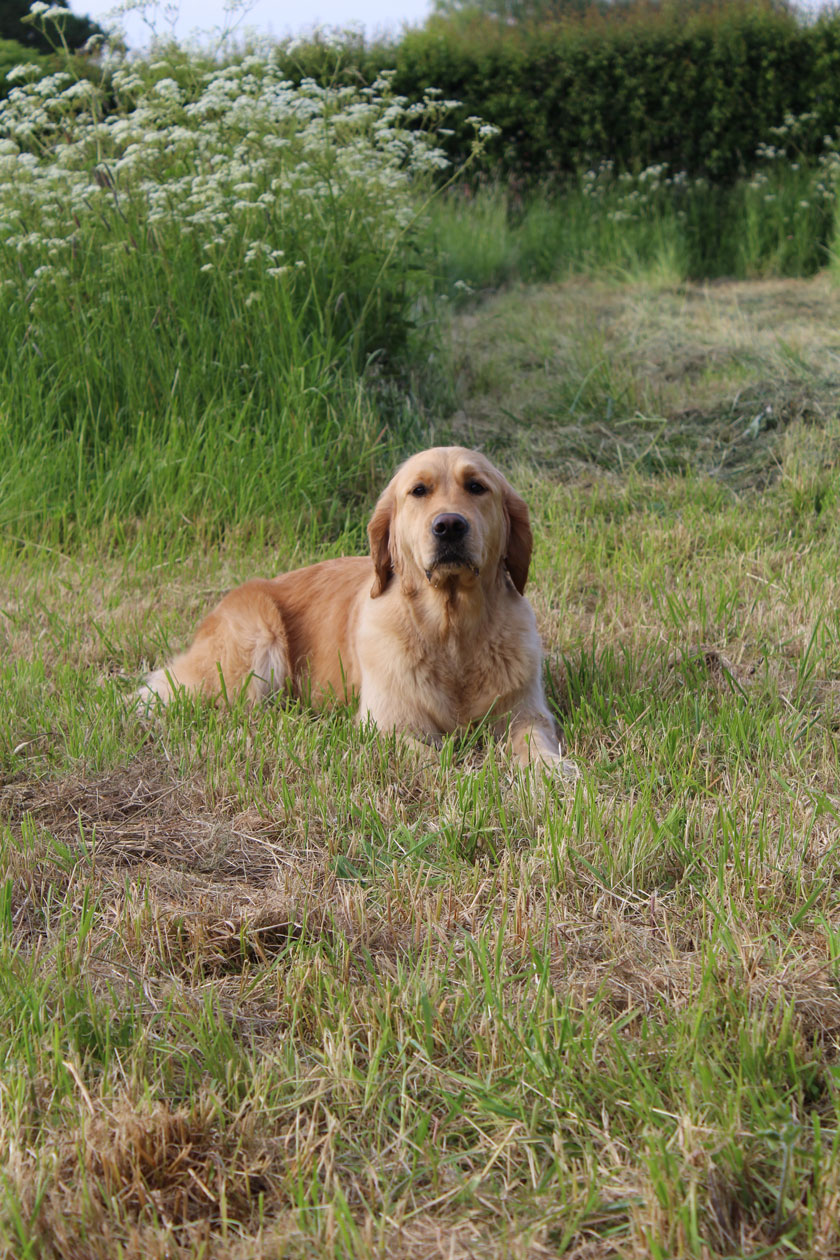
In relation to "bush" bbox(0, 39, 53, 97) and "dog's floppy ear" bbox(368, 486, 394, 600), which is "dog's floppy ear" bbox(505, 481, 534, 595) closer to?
"dog's floppy ear" bbox(368, 486, 394, 600)

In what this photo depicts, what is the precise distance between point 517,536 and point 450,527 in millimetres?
448

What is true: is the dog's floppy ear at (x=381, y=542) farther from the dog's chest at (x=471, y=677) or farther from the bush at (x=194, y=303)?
the bush at (x=194, y=303)

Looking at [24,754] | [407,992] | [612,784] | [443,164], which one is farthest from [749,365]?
[407,992]

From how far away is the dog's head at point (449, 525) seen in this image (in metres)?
3.10

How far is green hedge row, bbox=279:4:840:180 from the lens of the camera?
1205 cm

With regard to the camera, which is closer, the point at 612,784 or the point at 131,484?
the point at 612,784

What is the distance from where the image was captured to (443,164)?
5305 mm

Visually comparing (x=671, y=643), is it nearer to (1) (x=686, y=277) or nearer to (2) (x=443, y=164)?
(2) (x=443, y=164)

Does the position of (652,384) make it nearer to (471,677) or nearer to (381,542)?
(381,542)

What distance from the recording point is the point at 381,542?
11.2 ft

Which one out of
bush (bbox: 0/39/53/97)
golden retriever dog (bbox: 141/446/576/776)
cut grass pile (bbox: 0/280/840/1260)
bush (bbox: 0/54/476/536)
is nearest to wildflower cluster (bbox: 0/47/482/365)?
bush (bbox: 0/54/476/536)

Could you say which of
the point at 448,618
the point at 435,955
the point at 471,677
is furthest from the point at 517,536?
the point at 435,955

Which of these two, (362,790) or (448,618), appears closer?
(362,790)

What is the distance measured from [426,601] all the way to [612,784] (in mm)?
813
